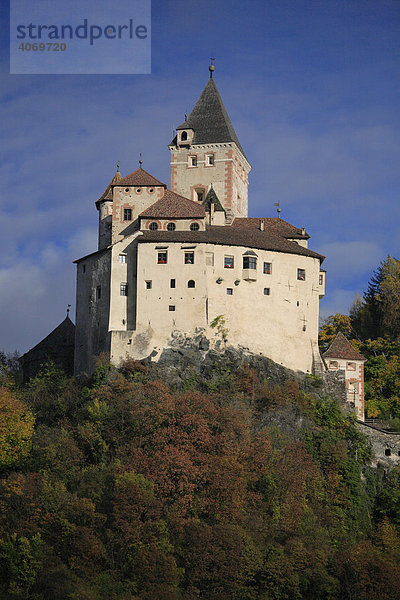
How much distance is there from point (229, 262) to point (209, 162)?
1392 cm

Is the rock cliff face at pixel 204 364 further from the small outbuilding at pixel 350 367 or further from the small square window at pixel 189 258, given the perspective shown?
the small square window at pixel 189 258

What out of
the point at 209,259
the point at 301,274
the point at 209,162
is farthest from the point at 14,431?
the point at 209,162

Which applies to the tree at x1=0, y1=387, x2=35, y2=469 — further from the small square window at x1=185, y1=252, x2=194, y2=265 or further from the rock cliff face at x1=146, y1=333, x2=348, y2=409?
the small square window at x1=185, y1=252, x2=194, y2=265

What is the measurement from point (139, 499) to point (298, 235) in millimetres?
30121

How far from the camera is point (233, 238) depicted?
73062 millimetres

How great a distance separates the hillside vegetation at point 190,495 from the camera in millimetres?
55844

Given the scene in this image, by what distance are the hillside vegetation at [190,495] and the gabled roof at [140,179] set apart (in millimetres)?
15322

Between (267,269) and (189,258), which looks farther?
(267,269)

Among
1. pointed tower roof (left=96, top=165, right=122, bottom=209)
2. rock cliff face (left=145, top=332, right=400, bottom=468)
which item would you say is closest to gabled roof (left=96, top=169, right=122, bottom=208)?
pointed tower roof (left=96, top=165, right=122, bottom=209)

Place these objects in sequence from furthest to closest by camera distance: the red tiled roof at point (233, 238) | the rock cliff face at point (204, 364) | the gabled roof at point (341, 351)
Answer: the gabled roof at point (341, 351) < the red tiled roof at point (233, 238) < the rock cliff face at point (204, 364)

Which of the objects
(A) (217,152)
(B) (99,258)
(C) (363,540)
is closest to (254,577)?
(C) (363,540)

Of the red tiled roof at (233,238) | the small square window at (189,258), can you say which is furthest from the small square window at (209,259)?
the small square window at (189,258)

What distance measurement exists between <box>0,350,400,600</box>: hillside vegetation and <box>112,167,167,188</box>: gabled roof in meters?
15.3

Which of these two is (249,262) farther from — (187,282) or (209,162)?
(209,162)
